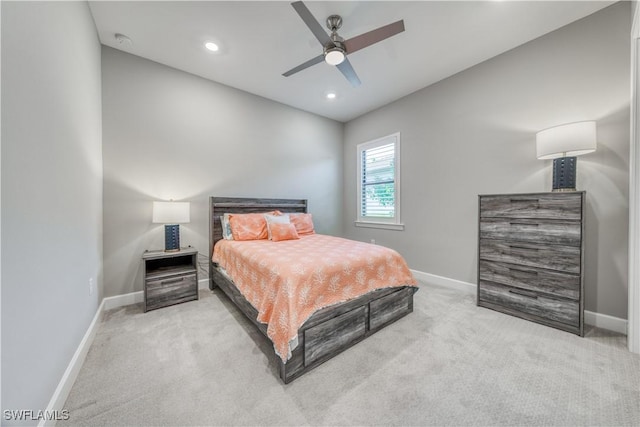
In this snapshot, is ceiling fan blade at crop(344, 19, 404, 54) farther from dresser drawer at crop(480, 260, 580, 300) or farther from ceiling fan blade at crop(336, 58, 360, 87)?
dresser drawer at crop(480, 260, 580, 300)

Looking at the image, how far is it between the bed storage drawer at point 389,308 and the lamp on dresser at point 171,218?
2369mm

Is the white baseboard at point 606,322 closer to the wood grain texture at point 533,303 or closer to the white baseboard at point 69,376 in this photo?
the wood grain texture at point 533,303

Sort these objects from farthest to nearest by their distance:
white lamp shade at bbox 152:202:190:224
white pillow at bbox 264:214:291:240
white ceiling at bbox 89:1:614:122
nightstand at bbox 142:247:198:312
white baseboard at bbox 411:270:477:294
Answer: white pillow at bbox 264:214:291:240
white baseboard at bbox 411:270:477:294
white lamp shade at bbox 152:202:190:224
nightstand at bbox 142:247:198:312
white ceiling at bbox 89:1:614:122

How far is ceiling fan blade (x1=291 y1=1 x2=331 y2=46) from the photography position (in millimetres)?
1681

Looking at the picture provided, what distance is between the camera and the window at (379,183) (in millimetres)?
3992

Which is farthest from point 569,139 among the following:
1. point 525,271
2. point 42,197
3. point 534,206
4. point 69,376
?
point 69,376

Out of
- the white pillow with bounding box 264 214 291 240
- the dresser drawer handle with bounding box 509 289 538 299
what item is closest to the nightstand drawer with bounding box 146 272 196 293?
the white pillow with bounding box 264 214 291 240

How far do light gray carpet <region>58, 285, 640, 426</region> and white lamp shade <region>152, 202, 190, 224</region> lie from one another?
1093 millimetres

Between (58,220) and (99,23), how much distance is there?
7.30 feet

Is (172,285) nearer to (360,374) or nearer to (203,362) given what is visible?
(203,362)

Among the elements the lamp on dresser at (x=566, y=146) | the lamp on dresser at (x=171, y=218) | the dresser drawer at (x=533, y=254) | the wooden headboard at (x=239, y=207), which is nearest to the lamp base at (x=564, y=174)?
the lamp on dresser at (x=566, y=146)

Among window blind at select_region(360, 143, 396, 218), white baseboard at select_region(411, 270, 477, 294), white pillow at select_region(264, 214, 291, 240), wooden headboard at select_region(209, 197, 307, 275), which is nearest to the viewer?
white baseboard at select_region(411, 270, 477, 294)

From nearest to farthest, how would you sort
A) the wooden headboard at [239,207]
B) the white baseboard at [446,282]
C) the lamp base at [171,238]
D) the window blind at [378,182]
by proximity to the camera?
the lamp base at [171,238]
the white baseboard at [446,282]
the wooden headboard at [239,207]
the window blind at [378,182]

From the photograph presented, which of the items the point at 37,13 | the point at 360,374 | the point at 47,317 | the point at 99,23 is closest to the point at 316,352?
the point at 360,374
